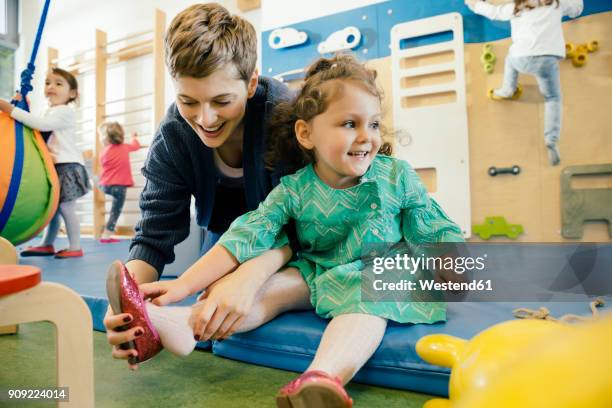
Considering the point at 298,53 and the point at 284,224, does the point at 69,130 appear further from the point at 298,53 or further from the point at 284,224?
the point at 284,224

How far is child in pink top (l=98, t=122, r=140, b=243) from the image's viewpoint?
10.2ft

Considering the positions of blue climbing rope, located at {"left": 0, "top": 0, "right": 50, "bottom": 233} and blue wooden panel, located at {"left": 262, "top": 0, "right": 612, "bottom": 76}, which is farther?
blue wooden panel, located at {"left": 262, "top": 0, "right": 612, "bottom": 76}

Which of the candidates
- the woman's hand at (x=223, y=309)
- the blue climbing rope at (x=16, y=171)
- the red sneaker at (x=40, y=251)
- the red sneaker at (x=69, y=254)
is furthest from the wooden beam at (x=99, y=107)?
the woman's hand at (x=223, y=309)

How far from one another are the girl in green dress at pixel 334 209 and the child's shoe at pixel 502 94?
1506 mm

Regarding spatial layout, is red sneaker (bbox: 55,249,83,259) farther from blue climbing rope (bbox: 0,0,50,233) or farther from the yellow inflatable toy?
the yellow inflatable toy

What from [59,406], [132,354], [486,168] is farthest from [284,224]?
[486,168]

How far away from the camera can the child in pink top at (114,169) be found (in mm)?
3096

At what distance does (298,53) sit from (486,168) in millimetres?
1317

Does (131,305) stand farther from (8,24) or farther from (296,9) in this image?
(8,24)

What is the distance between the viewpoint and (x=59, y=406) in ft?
1.54

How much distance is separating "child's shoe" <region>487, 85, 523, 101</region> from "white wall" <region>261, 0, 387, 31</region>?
811 mm

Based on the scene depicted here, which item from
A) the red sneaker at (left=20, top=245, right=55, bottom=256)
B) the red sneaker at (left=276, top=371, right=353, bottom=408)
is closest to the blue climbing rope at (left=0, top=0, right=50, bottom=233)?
the red sneaker at (left=20, top=245, right=55, bottom=256)

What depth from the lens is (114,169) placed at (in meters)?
3.10

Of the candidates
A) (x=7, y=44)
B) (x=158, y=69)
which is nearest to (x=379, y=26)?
(x=158, y=69)
